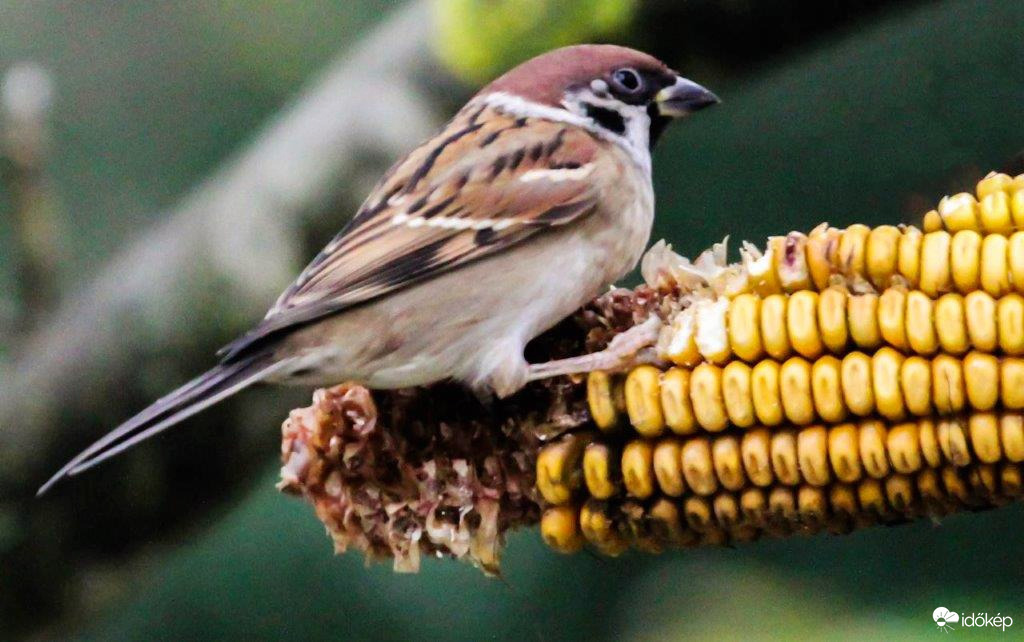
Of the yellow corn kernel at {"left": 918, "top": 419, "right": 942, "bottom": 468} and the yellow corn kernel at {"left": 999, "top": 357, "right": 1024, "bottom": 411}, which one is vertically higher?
the yellow corn kernel at {"left": 999, "top": 357, "right": 1024, "bottom": 411}

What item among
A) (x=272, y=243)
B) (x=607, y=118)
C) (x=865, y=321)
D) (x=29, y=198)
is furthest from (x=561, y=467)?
(x=29, y=198)

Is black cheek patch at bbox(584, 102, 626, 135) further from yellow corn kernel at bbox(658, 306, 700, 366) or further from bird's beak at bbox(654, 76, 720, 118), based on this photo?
yellow corn kernel at bbox(658, 306, 700, 366)

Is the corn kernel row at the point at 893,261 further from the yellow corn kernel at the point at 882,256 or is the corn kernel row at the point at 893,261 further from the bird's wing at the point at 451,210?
the bird's wing at the point at 451,210

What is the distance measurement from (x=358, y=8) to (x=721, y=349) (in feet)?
4.18

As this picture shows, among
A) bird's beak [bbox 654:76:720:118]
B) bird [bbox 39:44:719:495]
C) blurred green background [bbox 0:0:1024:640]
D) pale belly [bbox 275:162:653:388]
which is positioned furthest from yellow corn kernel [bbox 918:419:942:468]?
blurred green background [bbox 0:0:1024:640]

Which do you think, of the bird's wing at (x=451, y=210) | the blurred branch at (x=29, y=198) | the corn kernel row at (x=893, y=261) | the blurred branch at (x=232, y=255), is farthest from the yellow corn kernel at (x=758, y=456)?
the blurred branch at (x=29, y=198)

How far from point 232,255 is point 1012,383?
120 centimetres

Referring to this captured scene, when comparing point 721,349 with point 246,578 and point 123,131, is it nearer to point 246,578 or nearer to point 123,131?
point 246,578

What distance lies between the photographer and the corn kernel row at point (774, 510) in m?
0.83

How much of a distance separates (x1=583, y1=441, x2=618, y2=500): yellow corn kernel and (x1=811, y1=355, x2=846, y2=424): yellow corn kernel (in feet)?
0.52

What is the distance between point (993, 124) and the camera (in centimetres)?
115

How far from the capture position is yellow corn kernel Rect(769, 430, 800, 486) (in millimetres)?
855

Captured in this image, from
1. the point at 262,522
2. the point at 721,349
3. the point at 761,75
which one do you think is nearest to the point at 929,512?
the point at 721,349

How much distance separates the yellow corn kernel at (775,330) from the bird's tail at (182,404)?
1.33 feet
